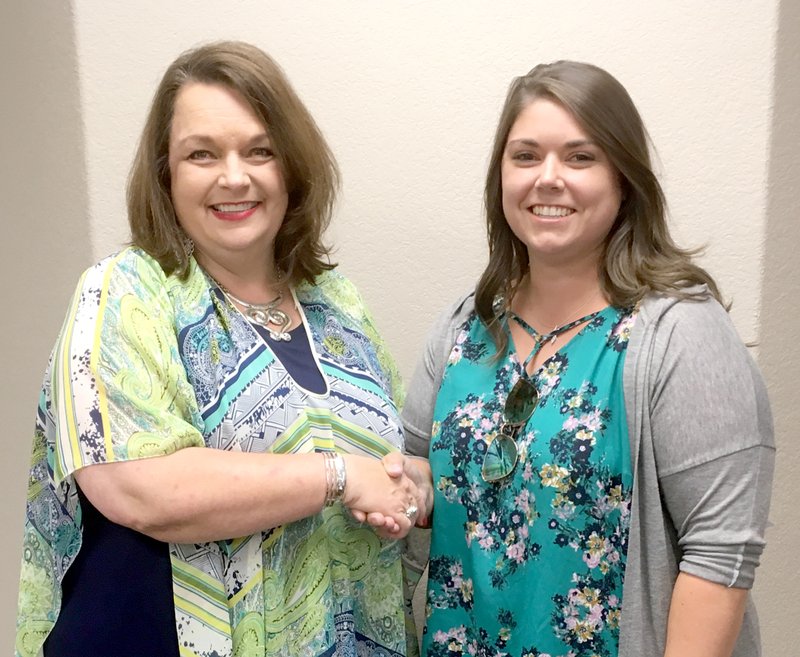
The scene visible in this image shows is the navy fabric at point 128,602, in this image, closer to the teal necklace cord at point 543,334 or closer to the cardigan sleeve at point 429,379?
the cardigan sleeve at point 429,379

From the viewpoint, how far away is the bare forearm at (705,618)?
1.42 meters

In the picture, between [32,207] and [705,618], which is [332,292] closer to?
[705,618]

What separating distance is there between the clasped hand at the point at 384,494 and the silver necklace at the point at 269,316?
0.93 feet

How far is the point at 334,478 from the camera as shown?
1.51 meters

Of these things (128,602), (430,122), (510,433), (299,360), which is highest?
(430,122)

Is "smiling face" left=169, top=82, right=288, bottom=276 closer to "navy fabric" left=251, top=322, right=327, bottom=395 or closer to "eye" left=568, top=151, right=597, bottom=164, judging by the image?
"navy fabric" left=251, top=322, right=327, bottom=395

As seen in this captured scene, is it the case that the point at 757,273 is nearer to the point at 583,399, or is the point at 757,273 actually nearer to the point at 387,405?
the point at 583,399

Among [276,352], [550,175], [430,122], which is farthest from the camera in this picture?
[430,122]

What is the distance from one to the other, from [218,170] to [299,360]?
1.22 ft

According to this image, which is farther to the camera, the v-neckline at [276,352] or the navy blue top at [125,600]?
the v-neckline at [276,352]

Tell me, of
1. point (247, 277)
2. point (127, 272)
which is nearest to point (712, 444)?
point (247, 277)

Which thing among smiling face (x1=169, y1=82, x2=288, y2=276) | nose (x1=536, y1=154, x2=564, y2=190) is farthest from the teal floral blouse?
smiling face (x1=169, y1=82, x2=288, y2=276)

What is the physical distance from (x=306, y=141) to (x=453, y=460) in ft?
2.16

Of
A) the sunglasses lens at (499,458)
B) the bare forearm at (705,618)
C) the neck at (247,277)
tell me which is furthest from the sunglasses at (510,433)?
the neck at (247,277)
